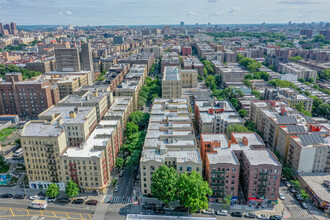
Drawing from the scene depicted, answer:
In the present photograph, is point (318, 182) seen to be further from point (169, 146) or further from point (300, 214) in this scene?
point (169, 146)

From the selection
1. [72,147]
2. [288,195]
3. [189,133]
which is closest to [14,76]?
[72,147]

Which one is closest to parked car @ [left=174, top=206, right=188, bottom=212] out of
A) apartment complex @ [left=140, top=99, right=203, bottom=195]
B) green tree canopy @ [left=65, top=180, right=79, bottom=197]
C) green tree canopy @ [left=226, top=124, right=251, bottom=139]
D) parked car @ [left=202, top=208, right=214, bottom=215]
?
→ parked car @ [left=202, top=208, right=214, bottom=215]

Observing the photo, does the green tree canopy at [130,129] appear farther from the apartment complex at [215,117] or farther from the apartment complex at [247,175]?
the apartment complex at [247,175]

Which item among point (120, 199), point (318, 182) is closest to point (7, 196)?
point (120, 199)

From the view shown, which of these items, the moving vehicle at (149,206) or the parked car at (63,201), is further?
the parked car at (63,201)

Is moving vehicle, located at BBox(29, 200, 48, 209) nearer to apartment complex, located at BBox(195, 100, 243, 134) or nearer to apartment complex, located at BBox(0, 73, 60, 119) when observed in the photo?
apartment complex, located at BBox(195, 100, 243, 134)

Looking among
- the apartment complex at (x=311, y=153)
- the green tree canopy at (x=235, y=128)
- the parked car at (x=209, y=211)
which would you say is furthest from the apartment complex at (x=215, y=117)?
the parked car at (x=209, y=211)
